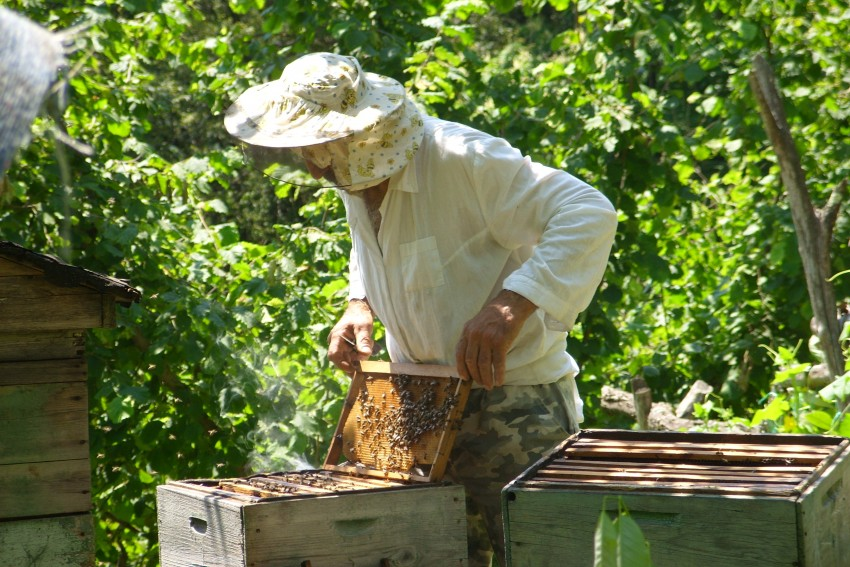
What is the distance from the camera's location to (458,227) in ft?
7.93

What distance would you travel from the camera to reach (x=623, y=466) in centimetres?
193

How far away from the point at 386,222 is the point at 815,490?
4.00 ft

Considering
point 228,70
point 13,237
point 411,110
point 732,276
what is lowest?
point 732,276

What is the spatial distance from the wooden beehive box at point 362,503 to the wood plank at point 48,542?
14.1 inches

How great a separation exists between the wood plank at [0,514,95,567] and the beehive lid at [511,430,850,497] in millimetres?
1318

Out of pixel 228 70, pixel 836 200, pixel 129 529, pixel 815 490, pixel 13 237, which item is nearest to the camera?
pixel 815 490


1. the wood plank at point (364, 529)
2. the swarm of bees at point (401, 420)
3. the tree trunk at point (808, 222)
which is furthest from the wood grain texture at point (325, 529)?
the tree trunk at point (808, 222)

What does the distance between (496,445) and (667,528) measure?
765 millimetres

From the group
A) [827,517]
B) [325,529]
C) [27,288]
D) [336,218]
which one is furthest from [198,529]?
[336,218]

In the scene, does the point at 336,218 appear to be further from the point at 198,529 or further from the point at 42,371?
the point at 198,529

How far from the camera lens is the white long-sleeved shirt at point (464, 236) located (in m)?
2.31

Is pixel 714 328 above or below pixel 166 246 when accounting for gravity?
below

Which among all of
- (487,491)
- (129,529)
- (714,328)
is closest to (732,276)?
(714,328)

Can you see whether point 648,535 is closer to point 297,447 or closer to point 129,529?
point 297,447
